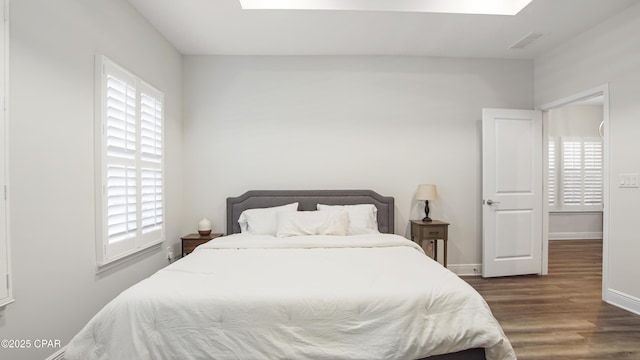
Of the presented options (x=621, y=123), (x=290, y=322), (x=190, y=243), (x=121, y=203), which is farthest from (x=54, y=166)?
(x=621, y=123)

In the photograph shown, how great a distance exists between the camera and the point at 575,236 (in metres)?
5.73

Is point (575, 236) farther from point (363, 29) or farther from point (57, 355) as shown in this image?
point (57, 355)

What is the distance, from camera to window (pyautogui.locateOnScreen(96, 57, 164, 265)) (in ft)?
7.13

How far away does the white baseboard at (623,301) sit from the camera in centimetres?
259

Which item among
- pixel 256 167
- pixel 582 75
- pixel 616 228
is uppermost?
pixel 582 75

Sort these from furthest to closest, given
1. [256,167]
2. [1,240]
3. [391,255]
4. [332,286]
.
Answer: [256,167] < [391,255] < [332,286] < [1,240]

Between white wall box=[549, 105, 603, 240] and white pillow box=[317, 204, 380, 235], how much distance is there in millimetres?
4727

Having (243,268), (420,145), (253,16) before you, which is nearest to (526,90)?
(420,145)

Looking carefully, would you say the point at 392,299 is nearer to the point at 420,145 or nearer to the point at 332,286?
the point at 332,286

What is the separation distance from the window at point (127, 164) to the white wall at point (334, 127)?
0.70 m

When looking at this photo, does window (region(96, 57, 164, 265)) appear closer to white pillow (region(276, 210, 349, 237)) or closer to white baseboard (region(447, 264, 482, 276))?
white pillow (region(276, 210, 349, 237))

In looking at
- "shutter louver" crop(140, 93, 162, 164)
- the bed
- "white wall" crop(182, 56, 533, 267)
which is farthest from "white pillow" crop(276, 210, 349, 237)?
"shutter louver" crop(140, 93, 162, 164)

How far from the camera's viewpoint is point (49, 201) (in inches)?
70.2

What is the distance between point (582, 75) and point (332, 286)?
363 cm
